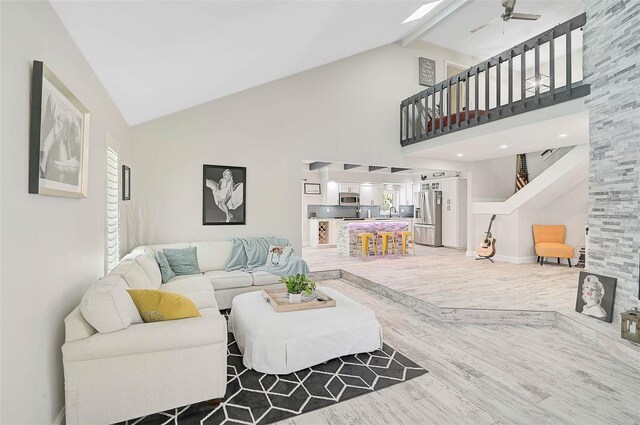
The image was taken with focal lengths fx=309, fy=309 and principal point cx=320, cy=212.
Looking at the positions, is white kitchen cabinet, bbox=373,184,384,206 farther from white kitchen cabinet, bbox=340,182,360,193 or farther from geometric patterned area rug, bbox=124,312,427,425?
geometric patterned area rug, bbox=124,312,427,425

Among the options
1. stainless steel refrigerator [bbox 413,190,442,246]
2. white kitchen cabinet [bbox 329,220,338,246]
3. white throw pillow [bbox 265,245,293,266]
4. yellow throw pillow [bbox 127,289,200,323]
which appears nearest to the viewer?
yellow throw pillow [bbox 127,289,200,323]

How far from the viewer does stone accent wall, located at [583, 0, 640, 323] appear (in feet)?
9.72

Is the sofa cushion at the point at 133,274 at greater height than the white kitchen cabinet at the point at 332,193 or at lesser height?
→ lesser

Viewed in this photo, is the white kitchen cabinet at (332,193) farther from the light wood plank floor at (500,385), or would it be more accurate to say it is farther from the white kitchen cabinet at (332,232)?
the light wood plank floor at (500,385)

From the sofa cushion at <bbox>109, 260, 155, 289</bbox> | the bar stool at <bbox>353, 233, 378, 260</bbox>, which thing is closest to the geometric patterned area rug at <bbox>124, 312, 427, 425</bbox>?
the sofa cushion at <bbox>109, 260, 155, 289</bbox>

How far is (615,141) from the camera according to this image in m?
3.16

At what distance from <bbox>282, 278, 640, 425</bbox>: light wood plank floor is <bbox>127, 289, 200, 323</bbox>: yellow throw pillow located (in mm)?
1052

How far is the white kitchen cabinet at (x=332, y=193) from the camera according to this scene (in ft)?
30.8

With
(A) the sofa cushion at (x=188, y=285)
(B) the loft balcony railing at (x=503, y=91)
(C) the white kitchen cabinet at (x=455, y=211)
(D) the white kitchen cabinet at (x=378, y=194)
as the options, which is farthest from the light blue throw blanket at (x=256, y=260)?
(D) the white kitchen cabinet at (x=378, y=194)

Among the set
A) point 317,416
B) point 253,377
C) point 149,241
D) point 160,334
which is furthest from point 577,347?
point 149,241

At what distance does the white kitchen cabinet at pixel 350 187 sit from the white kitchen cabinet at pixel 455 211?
8.59 feet

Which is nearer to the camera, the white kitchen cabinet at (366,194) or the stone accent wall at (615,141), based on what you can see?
the stone accent wall at (615,141)

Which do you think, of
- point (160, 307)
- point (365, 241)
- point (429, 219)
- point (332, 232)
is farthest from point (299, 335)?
point (429, 219)

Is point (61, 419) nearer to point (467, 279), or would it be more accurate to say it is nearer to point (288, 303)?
point (288, 303)
